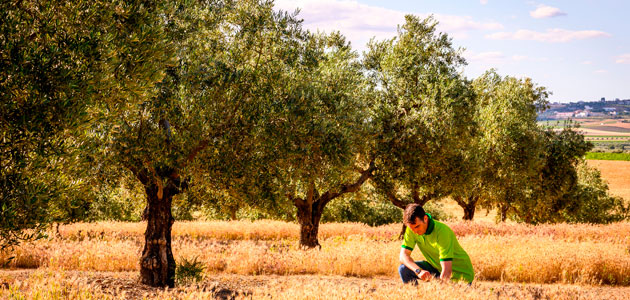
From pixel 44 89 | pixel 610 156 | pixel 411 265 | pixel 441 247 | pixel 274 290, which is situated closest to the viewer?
pixel 44 89

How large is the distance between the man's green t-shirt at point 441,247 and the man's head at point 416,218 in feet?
0.43

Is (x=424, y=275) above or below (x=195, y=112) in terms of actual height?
below

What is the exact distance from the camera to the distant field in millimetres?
81750

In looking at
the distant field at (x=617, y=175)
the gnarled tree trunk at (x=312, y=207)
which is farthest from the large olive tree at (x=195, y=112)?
the distant field at (x=617, y=175)

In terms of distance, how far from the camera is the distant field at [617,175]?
8175 centimetres

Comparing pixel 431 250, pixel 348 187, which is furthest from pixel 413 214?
pixel 348 187

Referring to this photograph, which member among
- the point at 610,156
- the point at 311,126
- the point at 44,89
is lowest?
the point at 610,156

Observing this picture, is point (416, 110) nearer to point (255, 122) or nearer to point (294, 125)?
point (294, 125)

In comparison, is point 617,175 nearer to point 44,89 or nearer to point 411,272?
point 411,272

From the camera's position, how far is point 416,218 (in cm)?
802

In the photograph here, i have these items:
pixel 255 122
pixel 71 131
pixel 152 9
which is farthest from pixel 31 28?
pixel 255 122

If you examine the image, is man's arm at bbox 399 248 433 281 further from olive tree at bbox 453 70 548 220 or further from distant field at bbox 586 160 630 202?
distant field at bbox 586 160 630 202

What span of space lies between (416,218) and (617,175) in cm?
11175

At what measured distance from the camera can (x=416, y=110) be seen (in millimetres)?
22547
